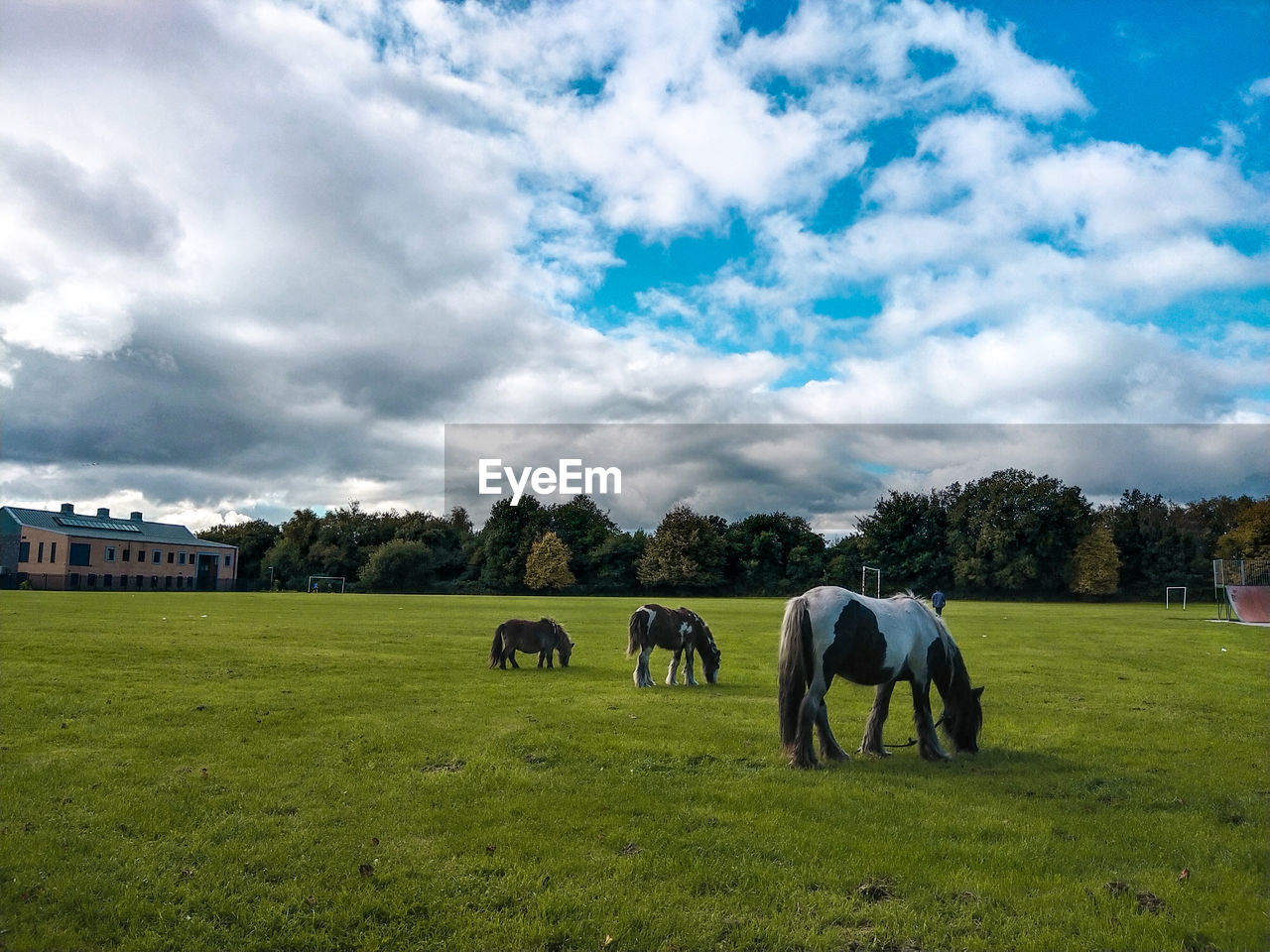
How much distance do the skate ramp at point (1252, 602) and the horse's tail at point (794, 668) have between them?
148 ft

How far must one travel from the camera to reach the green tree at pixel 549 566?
9169 centimetres

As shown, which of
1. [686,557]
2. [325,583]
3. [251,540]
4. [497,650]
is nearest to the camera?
[497,650]

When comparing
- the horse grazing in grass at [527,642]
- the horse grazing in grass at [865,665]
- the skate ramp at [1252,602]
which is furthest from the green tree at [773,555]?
the horse grazing in grass at [865,665]

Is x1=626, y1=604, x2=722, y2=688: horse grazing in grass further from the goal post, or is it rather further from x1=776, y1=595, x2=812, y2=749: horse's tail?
the goal post

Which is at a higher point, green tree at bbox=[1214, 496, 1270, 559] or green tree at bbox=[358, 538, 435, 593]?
green tree at bbox=[1214, 496, 1270, 559]

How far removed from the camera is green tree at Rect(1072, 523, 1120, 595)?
265 ft

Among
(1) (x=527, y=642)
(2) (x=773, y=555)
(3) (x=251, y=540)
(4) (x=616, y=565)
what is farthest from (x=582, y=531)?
(1) (x=527, y=642)

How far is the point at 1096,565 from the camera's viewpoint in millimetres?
81000

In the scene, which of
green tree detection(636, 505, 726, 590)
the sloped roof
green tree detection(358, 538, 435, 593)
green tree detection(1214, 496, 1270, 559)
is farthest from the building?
green tree detection(1214, 496, 1270, 559)

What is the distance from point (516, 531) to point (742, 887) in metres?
93.0

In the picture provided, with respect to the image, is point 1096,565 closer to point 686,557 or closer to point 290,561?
point 686,557

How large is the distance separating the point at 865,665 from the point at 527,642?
10411 millimetres

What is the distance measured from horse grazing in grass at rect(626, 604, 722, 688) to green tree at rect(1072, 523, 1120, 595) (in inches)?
3089

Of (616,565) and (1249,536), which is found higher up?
(1249,536)
